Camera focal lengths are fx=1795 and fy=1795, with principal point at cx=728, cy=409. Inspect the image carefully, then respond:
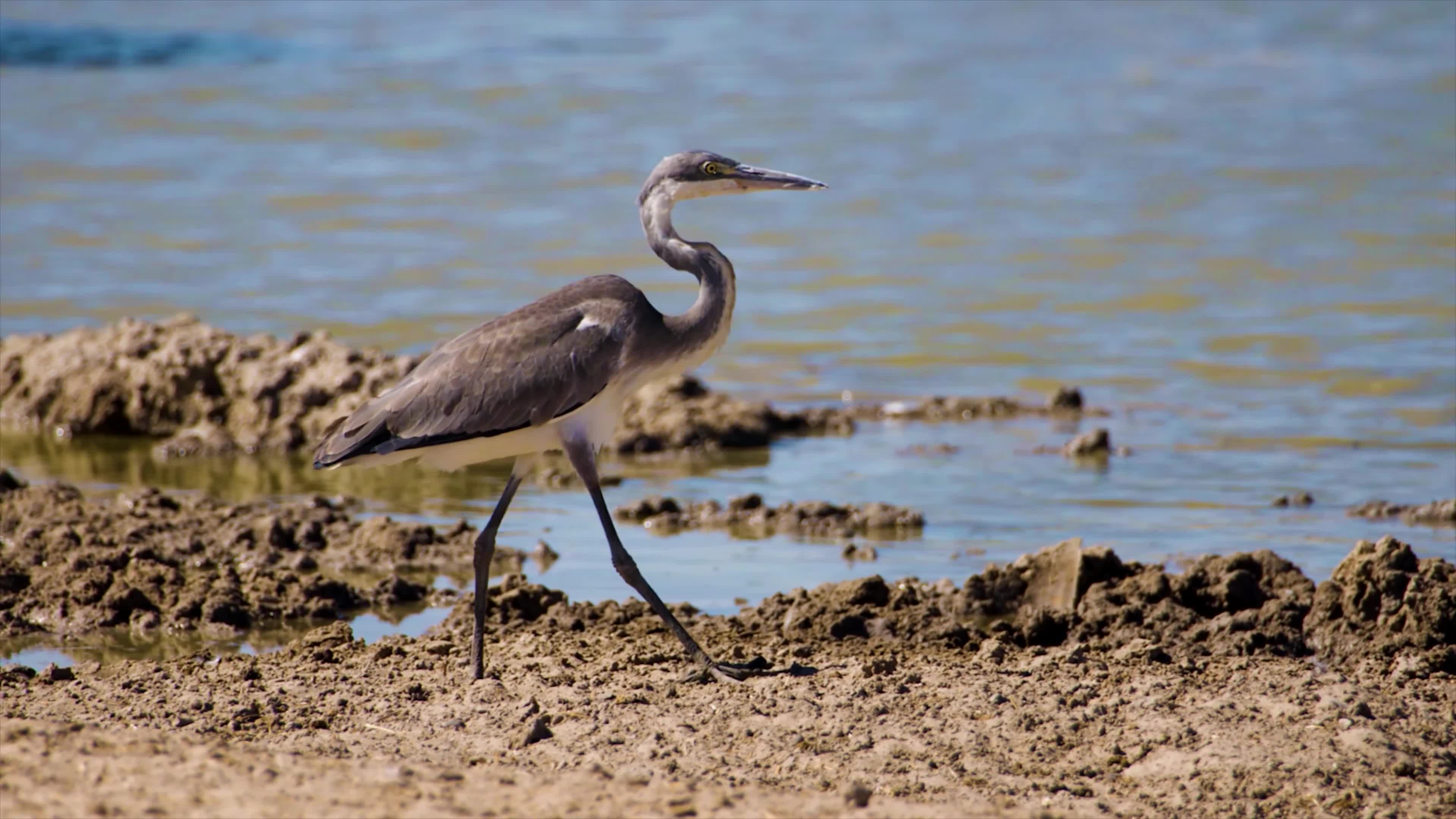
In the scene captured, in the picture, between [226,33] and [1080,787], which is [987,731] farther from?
[226,33]

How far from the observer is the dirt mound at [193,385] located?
11570 millimetres

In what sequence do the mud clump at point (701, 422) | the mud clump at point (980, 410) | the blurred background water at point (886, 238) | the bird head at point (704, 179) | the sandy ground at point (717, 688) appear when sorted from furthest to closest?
the mud clump at point (980, 410) < the mud clump at point (701, 422) < the blurred background water at point (886, 238) < the bird head at point (704, 179) < the sandy ground at point (717, 688)

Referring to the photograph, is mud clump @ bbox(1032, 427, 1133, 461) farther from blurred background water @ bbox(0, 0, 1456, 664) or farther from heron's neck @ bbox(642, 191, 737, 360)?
heron's neck @ bbox(642, 191, 737, 360)

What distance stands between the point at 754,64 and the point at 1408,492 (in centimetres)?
2668

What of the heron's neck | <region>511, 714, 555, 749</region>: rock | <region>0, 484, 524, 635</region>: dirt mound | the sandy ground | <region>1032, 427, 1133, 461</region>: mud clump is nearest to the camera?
the sandy ground

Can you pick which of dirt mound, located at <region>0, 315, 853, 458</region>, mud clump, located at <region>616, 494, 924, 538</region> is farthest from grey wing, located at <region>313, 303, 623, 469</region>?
dirt mound, located at <region>0, 315, 853, 458</region>

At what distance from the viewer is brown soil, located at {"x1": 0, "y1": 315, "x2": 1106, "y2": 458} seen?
1155 centimetres

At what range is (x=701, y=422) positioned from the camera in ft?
38.1

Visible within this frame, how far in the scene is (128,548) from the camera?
8320 millimetres

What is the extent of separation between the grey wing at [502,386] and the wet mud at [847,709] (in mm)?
862

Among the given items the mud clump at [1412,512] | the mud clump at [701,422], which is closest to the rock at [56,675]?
the mud clump at [701,422]

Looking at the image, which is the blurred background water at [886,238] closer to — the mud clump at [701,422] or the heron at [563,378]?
the mud clump at [701,422]

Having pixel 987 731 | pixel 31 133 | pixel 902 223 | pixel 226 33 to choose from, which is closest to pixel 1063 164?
pixel 902 223

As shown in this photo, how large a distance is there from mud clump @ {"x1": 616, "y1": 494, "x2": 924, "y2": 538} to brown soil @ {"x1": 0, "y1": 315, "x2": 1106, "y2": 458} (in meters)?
1.75
